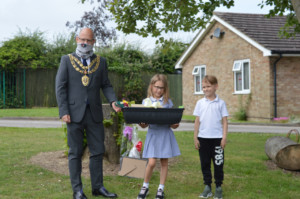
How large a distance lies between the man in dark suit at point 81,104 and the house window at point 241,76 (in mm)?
14798

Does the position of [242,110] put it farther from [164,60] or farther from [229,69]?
[164,60]

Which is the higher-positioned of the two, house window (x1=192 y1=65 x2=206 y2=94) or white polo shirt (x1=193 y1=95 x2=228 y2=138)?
house window (x1=192 y1=65 x2=206 y2=94)

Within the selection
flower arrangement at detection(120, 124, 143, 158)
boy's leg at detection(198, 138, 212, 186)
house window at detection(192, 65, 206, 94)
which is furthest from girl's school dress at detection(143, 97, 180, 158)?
house window at detection(192, 65, 206, 94)

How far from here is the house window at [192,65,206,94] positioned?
22719 millimetres

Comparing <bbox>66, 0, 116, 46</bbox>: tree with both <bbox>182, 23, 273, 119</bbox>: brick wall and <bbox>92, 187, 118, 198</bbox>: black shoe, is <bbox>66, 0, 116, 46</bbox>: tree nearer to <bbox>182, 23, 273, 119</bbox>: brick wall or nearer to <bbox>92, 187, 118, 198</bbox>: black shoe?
<bbox>182, 23, 273, 119</bbox>: brick wall

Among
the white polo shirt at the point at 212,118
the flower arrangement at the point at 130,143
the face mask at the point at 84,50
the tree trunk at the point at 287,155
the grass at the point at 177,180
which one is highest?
the face mask at the point at 84,50

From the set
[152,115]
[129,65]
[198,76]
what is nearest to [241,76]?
[198,76]

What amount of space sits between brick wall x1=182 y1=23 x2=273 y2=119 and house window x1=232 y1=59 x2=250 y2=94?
8.2 inches

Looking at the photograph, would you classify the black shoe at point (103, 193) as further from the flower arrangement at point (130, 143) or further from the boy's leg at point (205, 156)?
the flower arrangement at point (130, 143)

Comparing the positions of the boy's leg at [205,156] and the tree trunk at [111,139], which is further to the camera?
the tree trunk at [111,139]

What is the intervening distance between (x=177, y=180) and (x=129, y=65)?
18.7m

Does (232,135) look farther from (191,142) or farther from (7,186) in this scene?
(7,186)

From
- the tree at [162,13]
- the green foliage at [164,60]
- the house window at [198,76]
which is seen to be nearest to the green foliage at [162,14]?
the tree at [162,13]

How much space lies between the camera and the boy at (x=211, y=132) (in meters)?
5.02
